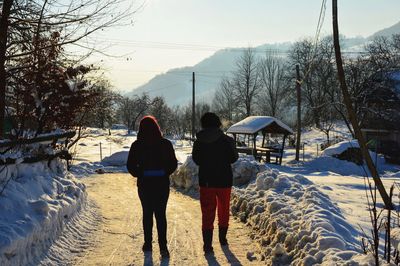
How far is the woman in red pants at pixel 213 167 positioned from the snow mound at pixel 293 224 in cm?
91

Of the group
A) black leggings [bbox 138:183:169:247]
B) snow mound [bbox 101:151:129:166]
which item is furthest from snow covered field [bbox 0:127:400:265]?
snow mound [bbox 101:151:129:166]

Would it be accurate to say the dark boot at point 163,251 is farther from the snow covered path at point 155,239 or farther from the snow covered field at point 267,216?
the snow covered field at point 267,216

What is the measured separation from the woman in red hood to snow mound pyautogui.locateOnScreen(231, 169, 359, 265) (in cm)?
158

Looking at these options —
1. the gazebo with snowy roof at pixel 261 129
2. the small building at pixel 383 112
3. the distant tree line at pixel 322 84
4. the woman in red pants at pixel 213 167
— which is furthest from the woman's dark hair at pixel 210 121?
the distant tree line at pixel 322 84

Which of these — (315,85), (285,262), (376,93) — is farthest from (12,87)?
(315,85)

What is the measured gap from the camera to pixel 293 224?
6.76 m

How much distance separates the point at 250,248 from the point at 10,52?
583 centimetres

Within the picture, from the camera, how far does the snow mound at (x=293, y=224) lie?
532 centimetres

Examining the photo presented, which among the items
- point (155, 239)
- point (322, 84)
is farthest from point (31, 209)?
point (322, 84)

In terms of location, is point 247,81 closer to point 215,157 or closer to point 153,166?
point 215,157

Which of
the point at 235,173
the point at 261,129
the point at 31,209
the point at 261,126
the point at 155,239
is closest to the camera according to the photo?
the point at 31,209

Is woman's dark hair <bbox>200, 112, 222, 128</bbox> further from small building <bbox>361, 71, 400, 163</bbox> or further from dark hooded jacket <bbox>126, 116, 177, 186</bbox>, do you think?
small building <bbox>361, 71, 400, 163</bbox>

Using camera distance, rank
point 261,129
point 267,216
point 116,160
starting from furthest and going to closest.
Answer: point 261,129 → point 116,160 → point 267,216

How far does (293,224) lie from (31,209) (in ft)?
12.1
